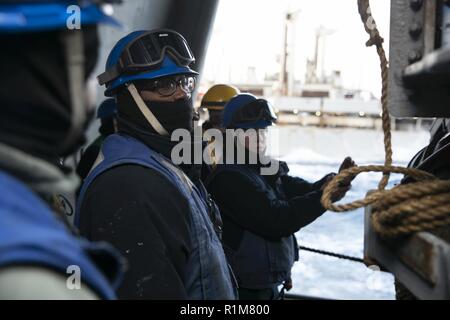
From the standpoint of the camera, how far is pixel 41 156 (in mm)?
911

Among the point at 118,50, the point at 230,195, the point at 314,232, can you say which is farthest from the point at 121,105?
the point at 314,232

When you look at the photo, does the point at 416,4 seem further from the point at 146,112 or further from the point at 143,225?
the point at 146,112

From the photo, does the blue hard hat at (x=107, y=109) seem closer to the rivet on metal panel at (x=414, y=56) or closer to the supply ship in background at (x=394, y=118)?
the supply ship in background at (x=394, y=118)

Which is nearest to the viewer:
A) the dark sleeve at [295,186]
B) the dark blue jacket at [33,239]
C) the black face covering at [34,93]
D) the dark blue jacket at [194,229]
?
the dark blue jacket at [33,239]

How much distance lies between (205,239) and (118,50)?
949mm

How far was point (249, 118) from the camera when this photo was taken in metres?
3.49

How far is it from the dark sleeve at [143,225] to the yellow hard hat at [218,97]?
273 centimetres

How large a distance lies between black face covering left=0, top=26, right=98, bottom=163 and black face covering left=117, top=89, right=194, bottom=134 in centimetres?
126

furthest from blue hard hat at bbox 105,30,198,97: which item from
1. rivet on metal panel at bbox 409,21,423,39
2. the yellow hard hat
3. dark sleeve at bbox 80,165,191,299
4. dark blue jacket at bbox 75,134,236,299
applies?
the yellow hard hat

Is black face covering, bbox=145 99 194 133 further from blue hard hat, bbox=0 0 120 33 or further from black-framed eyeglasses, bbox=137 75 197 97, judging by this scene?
blue hard hat, bbox=0 0 120 33

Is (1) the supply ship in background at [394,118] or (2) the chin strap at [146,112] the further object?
(2) the chin strap at [146,112]

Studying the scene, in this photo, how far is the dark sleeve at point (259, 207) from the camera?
3105mm

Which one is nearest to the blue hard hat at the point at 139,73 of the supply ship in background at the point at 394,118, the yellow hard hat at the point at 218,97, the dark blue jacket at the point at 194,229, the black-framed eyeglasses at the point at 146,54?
the black-framed eyeglasses at the point at 146,54

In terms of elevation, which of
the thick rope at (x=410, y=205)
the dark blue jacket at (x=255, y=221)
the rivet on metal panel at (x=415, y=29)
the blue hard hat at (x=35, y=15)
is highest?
the rivet on metal panel at (x=415, y=29)
